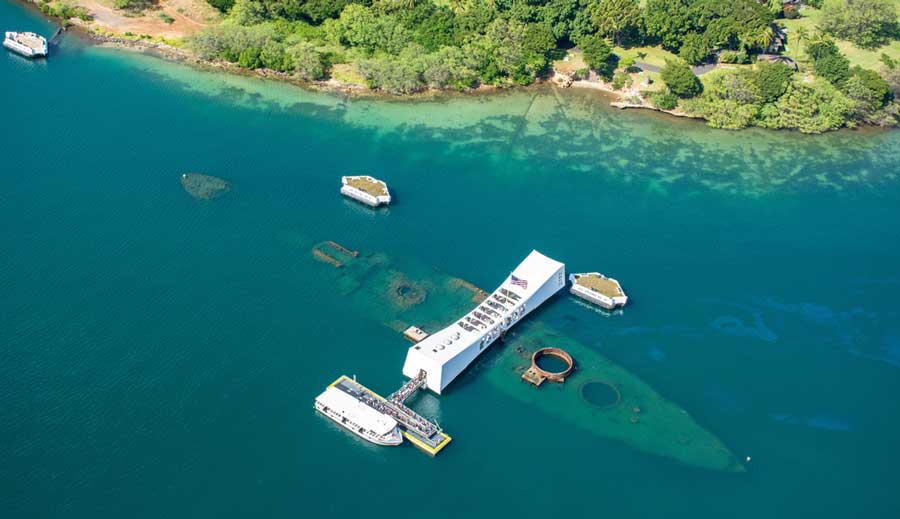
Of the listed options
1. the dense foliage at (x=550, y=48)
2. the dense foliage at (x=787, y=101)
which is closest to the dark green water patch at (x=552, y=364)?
the dense foliage at (x=550, y=48)

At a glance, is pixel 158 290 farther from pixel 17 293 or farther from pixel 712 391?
pixel 712 391

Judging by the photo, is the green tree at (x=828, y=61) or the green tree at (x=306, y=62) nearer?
the green tree at (x=306, y=62)

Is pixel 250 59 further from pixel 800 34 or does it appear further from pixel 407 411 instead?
pixel 800 34

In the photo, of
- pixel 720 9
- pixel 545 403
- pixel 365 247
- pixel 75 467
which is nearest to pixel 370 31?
pixel 365 247

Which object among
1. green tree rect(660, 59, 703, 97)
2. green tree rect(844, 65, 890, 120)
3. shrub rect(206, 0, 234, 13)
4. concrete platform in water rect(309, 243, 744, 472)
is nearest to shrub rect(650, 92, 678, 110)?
green tree rect(660, 59, 703, 97)

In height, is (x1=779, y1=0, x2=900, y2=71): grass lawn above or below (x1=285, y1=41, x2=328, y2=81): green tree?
above

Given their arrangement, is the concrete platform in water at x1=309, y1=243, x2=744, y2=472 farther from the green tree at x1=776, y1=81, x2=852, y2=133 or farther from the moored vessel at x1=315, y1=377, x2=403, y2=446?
the green tree at x1=776, y1=81, x2=852, y2=133

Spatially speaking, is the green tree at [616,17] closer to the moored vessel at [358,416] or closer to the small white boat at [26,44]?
the moored vessel at [358,416]
